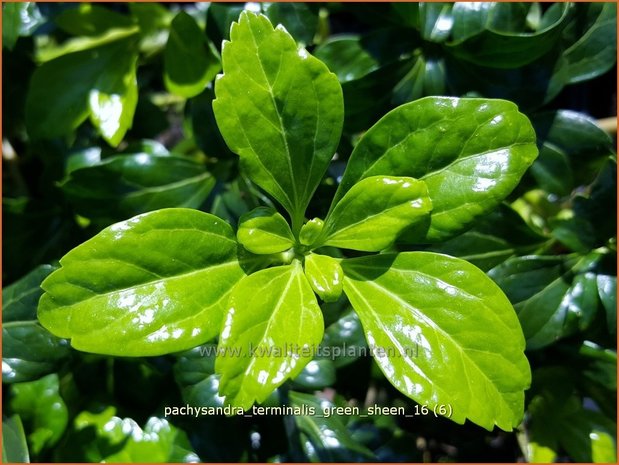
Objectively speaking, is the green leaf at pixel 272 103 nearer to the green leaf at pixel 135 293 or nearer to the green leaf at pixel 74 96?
the green leaf at pixel 135 293

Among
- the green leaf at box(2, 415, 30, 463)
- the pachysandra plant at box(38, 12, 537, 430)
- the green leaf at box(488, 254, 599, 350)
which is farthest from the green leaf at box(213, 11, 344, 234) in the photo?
the green leaf at box(2, 415, 30, 463)

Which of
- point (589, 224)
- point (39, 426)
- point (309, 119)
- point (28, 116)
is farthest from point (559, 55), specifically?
point (39, 426)

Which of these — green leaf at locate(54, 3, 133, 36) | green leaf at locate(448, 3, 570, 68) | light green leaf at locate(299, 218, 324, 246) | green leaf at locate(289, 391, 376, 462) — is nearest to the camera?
light green leaf at locate(299, 218, 324, 246)

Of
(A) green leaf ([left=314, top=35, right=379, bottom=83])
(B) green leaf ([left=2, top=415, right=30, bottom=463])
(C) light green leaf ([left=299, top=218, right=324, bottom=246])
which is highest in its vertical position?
(A) green leaf ([left=314, top=35, right=379, bottom=83])

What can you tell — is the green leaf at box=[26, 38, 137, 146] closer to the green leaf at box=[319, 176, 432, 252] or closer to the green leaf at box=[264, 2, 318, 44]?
the green leaf at box=[264, 2, 318, 44]

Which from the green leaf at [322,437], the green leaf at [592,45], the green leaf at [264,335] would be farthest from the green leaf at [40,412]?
the green leaf at [592,45]

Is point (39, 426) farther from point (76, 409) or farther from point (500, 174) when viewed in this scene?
point (500, 174)

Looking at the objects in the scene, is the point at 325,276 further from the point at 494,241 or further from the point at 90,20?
the point at 90,20

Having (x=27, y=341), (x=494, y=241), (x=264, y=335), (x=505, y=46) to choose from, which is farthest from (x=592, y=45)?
(x=27, y=341)
